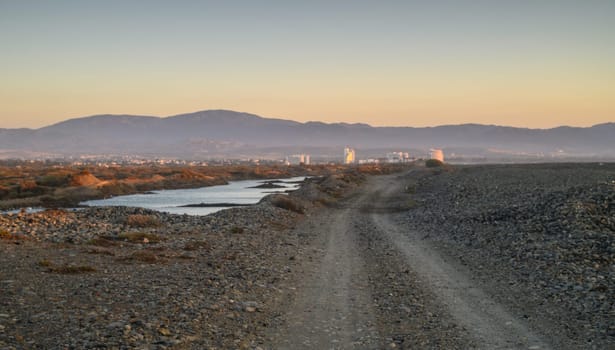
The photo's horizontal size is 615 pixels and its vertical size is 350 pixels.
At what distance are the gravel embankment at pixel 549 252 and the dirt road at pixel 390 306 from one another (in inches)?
32.0

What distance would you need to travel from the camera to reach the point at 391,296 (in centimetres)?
1451

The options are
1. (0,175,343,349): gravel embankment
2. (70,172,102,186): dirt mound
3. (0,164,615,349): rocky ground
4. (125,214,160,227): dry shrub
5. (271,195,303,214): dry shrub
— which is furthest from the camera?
(70,172,102,186): dirt mound

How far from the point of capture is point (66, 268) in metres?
16.4

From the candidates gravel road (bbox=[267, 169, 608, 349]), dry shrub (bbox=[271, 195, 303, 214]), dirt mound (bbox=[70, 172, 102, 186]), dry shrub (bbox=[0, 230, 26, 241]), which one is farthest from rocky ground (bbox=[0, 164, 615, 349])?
dirt mound (bbox=[70, 172, 102, 186])

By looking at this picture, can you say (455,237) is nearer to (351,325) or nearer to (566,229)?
(566,229)

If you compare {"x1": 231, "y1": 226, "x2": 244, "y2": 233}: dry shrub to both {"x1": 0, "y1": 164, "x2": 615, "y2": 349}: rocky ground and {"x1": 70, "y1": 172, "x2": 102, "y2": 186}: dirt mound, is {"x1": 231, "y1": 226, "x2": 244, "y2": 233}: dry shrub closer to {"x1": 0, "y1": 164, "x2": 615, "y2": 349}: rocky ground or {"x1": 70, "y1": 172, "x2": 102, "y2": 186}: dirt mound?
{"x1": 0, "y1": 164, "x2": 615, "y2": 349}: rocky ground

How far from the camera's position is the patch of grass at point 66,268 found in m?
16.2

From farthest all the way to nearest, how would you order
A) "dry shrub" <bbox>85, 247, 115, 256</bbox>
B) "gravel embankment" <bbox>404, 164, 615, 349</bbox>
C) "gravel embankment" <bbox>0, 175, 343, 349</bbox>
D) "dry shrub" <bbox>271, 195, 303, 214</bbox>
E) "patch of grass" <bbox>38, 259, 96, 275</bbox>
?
1. "dry shrub" <bbox>271, 195, 303, 214</bbox>
2. "dry shrub" <bbox>85, 247, 115, 256</bbox>
3. "patch of grass" <bbox>38, 259, 96, 275</bbox>
4. "gravel embankment" <bbox>404, 164, 615, 349</bbox>
5. "gravel embankment" <bbox>0, 175, 343, 349</bbox>

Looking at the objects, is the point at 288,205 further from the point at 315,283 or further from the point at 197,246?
the point at 315,283

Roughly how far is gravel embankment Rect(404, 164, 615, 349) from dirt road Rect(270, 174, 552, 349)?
814 mm

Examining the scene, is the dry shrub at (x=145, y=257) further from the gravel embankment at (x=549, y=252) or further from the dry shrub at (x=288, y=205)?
the dry shrub at (x=288, y=205)

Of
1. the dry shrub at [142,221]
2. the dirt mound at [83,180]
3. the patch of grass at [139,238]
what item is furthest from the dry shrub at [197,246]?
the dirt mound at [83,180]

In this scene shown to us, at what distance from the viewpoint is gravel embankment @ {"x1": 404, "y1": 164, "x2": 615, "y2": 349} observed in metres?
12.4

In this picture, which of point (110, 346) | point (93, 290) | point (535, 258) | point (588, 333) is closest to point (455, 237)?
point (535, 258)
